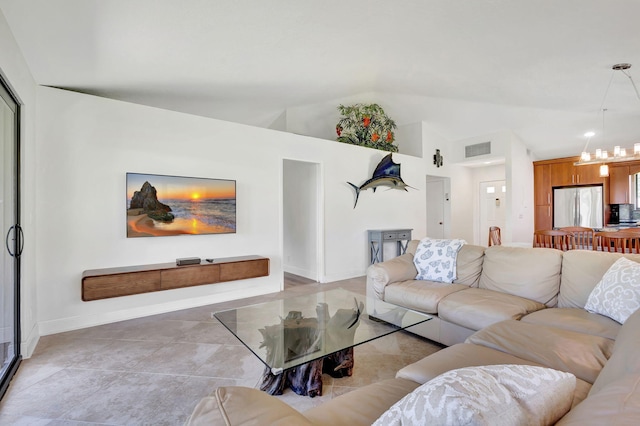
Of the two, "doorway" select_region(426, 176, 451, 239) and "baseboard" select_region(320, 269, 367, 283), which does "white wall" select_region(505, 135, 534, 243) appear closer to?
"doorway" select_region(426, 176, 451, 239)

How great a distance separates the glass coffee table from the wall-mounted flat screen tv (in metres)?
1.77

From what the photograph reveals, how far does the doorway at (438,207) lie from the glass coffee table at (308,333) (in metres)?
5.60

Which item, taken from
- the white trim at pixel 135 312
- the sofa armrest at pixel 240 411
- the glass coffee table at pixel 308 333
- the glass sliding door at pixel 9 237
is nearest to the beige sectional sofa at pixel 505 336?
the sofa armrest at pixel 240 411

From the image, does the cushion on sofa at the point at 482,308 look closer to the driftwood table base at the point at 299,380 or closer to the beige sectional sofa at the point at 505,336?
the beige sectional sofa at the point at 505,336

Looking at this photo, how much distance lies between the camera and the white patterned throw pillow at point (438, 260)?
3.10 metres

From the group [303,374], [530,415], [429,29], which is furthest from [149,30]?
[530,415]

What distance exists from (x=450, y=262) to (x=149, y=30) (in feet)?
11.0

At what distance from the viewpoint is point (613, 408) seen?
0.61m

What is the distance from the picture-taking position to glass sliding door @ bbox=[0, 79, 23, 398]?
2235 millimetres

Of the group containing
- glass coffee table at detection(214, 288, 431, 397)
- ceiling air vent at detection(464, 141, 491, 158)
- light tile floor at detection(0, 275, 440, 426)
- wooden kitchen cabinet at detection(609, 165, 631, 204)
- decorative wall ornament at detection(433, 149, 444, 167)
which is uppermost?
ceiling air vent at detection(464, 141, 491, 158)

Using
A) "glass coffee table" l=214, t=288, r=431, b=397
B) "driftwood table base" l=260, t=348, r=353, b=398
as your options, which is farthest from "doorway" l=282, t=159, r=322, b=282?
"driftwood table base" l=260, t=348, r=353, b=398

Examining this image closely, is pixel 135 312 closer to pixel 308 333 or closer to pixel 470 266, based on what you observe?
pixel 308 333

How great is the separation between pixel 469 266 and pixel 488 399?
2.67 m

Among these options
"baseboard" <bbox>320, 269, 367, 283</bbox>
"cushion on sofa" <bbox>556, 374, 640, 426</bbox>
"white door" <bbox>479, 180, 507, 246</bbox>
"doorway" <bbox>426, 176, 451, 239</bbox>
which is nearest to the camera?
"cushion on sofa" <bbox>556, 374, 640, 426</bbox>
